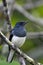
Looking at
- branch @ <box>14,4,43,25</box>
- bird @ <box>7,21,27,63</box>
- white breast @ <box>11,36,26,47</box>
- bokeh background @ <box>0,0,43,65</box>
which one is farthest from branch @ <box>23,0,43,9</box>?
white breast @ <box>11,36,26,47</box>

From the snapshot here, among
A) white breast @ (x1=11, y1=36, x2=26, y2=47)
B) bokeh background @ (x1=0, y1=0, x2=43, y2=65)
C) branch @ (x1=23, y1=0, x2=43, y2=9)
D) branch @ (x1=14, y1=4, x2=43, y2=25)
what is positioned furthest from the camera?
branch @ (x1=23, y1=0, x2=43, y2=9)

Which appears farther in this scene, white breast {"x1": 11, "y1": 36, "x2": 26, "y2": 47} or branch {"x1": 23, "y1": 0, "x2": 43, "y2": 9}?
branch {"x1": 23, "y1": 0, "x2": 43, "y2": 9}

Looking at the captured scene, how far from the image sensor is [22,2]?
29.5ft

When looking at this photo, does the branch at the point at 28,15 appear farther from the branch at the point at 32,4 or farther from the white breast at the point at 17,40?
the white breast at the point at 17,40

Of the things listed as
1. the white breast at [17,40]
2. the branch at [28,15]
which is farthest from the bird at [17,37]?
the branch at [28,15]

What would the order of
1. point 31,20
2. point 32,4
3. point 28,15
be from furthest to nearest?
1. point 32,4
2. point 28,15
3. point 31,20

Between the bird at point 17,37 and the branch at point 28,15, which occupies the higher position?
the bird at point 17,37

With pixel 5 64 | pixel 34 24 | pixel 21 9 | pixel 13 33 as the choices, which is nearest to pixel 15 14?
pixel 21 9

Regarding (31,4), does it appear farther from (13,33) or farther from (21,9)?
(13,33)

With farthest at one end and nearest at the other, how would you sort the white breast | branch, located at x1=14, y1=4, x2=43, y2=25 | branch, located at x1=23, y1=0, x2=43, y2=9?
branch, located at x1=23, y1=0, x2=43, y2=9 → branch, located at x1=14, y1=4, x2=43, y2=25 → the white breast

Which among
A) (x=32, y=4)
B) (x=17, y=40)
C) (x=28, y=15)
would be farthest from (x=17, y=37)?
(x=32, y=4)

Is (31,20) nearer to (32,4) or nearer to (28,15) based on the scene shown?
(28,15)

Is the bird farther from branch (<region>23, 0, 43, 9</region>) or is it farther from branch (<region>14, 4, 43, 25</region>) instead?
branch (<region>23, 0, 43, 9</region>)

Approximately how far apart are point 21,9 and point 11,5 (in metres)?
0.90
